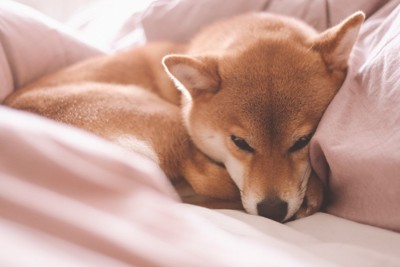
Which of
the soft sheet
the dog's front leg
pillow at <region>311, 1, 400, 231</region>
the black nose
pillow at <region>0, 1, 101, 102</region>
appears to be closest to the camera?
the soft sheet

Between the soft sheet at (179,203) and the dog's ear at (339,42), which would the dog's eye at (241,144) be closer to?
the soft sheet at (179,203)

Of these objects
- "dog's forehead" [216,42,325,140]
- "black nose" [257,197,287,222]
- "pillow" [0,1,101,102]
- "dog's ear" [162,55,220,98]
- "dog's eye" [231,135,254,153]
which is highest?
"pillow" [0,1,101,102]

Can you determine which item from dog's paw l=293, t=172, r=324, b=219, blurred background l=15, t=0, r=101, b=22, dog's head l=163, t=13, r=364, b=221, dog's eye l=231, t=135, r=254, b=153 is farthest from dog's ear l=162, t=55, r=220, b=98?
blurred background l=15, t=0, r=101, b=22

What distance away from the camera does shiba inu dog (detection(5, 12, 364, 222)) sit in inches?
47.9

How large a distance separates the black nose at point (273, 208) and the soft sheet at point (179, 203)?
6cm

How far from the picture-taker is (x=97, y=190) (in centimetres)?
72

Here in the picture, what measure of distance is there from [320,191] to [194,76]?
48cm

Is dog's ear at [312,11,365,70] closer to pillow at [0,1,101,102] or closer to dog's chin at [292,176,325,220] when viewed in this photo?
dog's chin at [292,176,325,220]

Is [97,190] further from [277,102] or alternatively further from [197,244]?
[277,102]

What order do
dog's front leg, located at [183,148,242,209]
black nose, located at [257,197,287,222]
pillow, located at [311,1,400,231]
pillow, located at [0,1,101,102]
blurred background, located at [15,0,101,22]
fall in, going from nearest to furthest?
pillow, located at [311,1,400,231] → black nose, located at [257,197,287,222] → dog's front leg, located at [183,148,242,209] → pillow, located at [0,1,101,102] → blurred background, located at [15,0,101,22]

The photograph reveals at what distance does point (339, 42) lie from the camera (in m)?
1.24

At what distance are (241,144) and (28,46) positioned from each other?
832 millimetres

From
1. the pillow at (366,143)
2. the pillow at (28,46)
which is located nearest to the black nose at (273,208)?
the pillow at (366,143)

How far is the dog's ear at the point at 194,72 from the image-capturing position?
129cm
